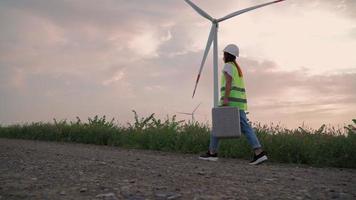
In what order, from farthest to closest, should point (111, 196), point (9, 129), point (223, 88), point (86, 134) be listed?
point (9, 129), point (86, 134), point (223, 88), point (111, 196)

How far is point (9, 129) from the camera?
18672 mm

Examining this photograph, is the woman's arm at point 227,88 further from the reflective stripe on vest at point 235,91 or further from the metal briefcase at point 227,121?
the metal briefcase at point 227,121

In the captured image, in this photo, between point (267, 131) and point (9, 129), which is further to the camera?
point (9, 129)

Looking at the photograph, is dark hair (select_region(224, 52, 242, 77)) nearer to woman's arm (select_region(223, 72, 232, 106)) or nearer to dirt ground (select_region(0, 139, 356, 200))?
woman's arm (select_region(223, 72, 232, 106))

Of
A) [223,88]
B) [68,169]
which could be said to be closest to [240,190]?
[68,169]

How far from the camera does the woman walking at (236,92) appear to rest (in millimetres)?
9180

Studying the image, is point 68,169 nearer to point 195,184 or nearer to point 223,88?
point 195,184

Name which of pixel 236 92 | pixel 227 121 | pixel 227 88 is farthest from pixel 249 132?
pixel 227 88

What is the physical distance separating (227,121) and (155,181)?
133 inches

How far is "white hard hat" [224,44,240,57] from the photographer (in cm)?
931

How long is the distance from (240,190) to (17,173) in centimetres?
316

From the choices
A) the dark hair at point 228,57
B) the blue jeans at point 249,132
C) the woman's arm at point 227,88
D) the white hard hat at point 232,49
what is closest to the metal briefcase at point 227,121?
the woman's arm at point 227,88

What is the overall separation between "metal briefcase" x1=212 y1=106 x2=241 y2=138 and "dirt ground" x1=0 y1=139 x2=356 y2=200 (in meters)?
1.11

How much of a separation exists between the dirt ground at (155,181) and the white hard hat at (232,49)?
2360 millimetres
